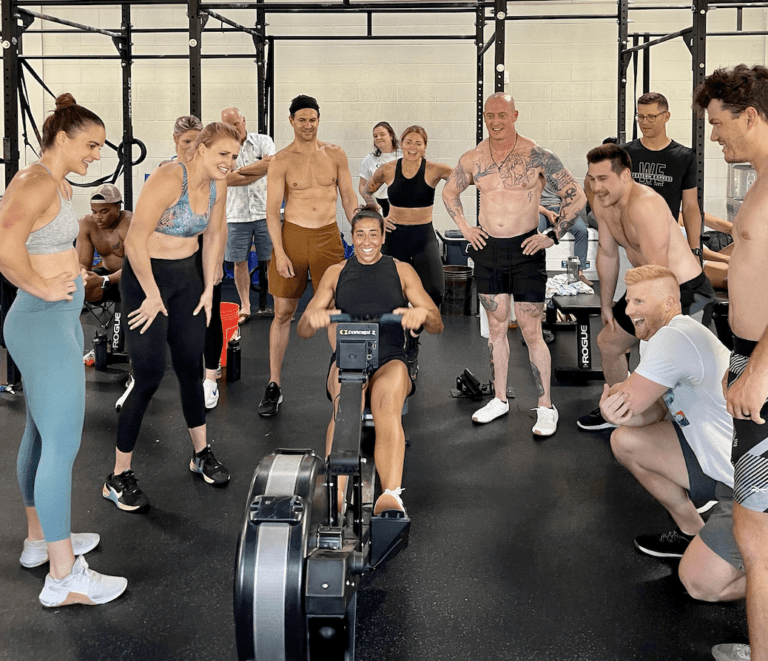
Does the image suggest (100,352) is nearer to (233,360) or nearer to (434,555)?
(233,360)

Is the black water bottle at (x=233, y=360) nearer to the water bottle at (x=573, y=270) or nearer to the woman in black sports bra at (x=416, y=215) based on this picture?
the woman in black sports bra at (x=416, y=215)

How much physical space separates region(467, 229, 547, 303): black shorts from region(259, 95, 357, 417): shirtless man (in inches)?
31.6

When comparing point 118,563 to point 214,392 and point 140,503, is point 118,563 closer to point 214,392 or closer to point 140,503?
point 140,503

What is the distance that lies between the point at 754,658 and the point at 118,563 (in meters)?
1.90

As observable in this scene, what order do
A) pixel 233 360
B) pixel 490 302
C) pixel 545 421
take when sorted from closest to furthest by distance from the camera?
pixel 545 421 < pixel 490 302 < pixel 233 360

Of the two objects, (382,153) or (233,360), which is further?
(382,153)

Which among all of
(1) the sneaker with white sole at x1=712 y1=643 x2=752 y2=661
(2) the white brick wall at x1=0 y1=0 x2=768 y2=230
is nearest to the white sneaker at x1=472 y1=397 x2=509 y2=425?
(1) the sneaker with white sole at x1=712 y1=643 x2=752 y2=661

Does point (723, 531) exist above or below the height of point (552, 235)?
below

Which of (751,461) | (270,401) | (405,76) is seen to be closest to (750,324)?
(751,461)

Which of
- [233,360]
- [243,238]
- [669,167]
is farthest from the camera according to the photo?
[243,238]

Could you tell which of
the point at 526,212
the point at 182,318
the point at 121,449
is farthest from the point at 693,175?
the point at 121,449

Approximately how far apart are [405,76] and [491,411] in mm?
5484

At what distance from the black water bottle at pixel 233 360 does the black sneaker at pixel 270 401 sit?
0.56 meters

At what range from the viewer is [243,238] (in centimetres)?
622
